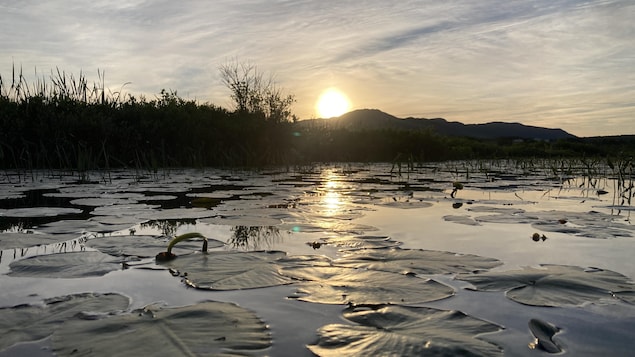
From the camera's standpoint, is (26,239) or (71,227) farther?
(71,227)

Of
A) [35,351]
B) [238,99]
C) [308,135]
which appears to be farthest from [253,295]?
[238,99]

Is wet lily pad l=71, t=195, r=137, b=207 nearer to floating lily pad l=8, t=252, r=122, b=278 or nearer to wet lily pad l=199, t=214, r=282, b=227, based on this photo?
wet lily pad l=199, t=214, r=282, b=227

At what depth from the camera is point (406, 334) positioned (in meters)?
1.03

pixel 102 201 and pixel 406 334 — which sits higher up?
pixel 102 201

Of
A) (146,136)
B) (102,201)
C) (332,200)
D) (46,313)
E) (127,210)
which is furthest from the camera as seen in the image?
(146,136)

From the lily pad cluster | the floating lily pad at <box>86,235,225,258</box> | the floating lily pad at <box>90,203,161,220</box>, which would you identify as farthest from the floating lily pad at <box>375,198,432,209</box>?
the lily pad cluster

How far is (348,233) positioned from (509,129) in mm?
81259

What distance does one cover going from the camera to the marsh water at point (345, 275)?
1.03 meters

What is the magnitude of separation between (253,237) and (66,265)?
0.90 m

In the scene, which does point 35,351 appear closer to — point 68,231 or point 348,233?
point 68,231

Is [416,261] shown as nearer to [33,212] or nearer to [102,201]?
[33,212]

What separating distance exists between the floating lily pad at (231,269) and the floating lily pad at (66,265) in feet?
0.72

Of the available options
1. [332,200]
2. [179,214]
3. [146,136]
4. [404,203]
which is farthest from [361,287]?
[146,136]

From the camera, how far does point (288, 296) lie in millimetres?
1354
